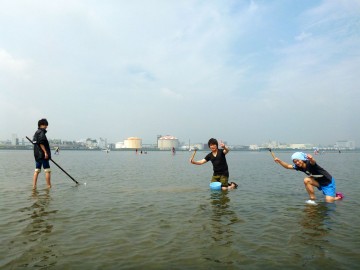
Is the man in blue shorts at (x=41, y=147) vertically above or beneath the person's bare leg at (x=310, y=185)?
above

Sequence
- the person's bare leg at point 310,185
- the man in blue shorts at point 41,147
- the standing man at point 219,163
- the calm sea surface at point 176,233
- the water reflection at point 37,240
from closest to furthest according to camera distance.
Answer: the water reflection at point 37,240 < the calm sea surface at point 176,233 < the person's bare leg at point 310,185 < the man in blue shorts at point 41,147 < the standing man at point 219,163

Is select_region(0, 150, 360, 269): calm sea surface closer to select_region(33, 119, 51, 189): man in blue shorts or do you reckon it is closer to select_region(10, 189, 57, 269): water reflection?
select_region(10, 189, 57, 269): water reflection

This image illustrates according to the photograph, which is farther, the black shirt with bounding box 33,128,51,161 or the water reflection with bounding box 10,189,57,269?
the black shirt with bounding box 33,128,51,161

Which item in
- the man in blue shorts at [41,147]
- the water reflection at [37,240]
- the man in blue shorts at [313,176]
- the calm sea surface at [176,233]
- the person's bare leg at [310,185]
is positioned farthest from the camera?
the man in blue shorts at [41,147]

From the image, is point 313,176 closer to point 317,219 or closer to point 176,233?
point 317,219

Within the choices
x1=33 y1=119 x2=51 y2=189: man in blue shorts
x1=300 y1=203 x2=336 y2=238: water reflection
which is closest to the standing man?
x1=300 y1=203 x2=336 y2=238: water reflection

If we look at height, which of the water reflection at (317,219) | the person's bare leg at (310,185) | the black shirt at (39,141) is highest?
the black shirt at (39,141)

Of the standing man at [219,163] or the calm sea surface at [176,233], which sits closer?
the calm sea surface at [176,233]

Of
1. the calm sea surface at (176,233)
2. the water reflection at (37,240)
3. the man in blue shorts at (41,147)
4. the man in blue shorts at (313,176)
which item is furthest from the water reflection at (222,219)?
→ the man in blue shorts at (41,147)

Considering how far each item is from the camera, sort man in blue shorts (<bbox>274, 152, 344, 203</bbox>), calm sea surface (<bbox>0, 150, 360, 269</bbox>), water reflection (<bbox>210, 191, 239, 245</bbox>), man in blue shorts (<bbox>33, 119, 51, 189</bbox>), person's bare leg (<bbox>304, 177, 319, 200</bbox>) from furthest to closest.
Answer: man in blue shorts (<bbox>33, 119, 51, 189</bbox>) < person's bare leg (<bbox>304, 177, 319, 200</bbox>) < man in blue shorts (<bbox>274, 152, 344, 203</bbox>) < water reflection (<bbox>210, 191, 239, 245</bbox>) < calm sea surface (<bbox>0, 150, 360, 269</bbox>)

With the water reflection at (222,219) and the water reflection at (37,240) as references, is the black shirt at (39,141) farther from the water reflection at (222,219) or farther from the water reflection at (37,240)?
the water reflection at (222,219)

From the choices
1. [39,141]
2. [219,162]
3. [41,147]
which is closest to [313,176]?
[219,162]

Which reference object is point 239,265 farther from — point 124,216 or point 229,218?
point 124,216

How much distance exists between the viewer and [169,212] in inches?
350
